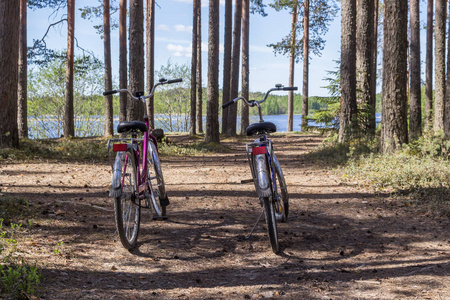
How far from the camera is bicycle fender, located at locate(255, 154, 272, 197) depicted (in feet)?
13.5

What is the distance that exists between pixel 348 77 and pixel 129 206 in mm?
9437

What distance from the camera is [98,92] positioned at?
2545 cm

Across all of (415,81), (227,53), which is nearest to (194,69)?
(227,53)

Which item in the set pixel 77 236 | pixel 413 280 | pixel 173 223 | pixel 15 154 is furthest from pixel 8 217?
pixel 15 154

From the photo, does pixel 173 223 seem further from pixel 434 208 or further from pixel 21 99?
pixel 21 99

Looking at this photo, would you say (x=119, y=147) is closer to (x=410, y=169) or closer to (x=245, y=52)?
(x=410, y=169)

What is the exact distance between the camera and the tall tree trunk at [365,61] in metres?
12.6

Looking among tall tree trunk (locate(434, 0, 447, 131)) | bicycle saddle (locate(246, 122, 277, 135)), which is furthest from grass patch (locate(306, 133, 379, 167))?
tall tree trunk (locate(434, 0, 447, 131))

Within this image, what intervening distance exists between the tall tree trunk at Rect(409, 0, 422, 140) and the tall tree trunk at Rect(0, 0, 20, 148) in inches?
528

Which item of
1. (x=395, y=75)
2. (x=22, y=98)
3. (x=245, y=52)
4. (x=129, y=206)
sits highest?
(x=245, y=52)

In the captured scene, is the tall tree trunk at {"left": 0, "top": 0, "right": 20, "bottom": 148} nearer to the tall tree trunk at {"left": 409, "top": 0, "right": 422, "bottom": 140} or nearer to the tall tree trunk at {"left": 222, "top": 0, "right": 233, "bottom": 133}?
the tall tree trunk at {"left": 222, "top": 0, "right": 233, "bottom": 133}

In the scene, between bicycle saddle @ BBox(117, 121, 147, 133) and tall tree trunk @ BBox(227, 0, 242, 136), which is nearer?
bicycle saddle @ BBox(117, 121, 147, 133)

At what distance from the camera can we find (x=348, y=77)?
12.1 m

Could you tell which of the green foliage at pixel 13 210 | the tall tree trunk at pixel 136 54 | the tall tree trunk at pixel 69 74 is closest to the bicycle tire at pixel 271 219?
the green foliage at pixel 13 210
